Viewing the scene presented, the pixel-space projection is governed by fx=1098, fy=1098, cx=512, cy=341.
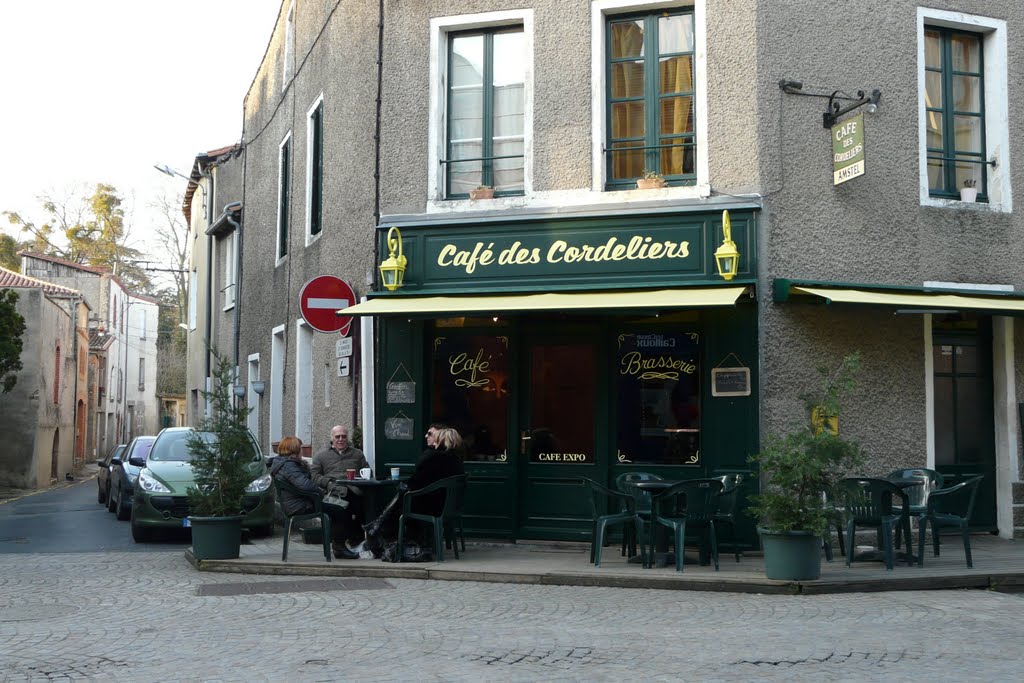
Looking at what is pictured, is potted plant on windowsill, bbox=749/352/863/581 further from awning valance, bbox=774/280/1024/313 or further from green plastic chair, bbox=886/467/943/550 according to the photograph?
awning valance, bbox=774/280/1024/313

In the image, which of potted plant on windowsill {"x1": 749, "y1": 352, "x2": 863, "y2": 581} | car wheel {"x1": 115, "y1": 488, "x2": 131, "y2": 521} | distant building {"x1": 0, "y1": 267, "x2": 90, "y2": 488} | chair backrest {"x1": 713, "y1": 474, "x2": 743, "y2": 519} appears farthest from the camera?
distant building {"x1": 0, "y1": 267, "x2": 90, "y2": 488}

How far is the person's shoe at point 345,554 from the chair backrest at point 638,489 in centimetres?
282

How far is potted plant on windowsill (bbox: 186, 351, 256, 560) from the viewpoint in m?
11.1

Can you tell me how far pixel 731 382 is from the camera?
11453 millimetres

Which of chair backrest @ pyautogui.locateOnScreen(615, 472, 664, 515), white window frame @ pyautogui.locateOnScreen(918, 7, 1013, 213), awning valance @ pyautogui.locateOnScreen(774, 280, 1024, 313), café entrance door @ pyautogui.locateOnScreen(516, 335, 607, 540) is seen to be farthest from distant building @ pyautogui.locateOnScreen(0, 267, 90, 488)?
white window frame @ pyautogui.locateOnScreen(918, 7, 1013, 213)

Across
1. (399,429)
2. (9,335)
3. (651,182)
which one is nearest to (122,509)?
(399,429)

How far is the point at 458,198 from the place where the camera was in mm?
12688

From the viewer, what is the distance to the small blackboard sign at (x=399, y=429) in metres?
12.5

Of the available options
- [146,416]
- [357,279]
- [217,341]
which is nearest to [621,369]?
[357,279]

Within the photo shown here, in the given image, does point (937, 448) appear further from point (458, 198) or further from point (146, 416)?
point (146, 416)

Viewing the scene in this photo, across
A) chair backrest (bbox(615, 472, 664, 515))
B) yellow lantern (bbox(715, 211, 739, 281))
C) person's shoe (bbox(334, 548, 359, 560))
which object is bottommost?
person's shoe (bbox(334, 548, 359, 560))

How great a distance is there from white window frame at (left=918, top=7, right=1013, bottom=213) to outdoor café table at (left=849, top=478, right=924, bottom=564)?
337cm

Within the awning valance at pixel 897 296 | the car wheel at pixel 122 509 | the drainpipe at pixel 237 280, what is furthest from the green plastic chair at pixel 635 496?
the drainpipe at pixel 237 280

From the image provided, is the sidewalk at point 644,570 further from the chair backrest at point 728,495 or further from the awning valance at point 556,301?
the awning valance at point 556,301
